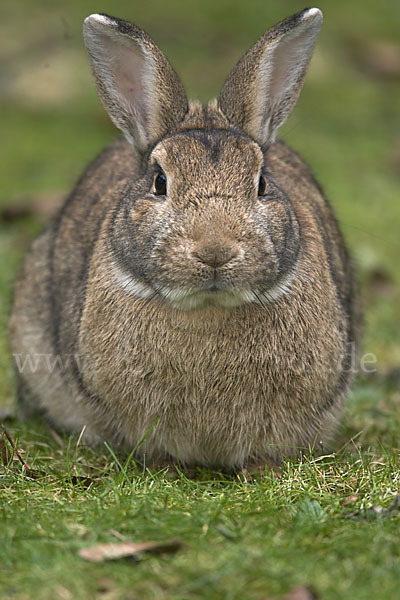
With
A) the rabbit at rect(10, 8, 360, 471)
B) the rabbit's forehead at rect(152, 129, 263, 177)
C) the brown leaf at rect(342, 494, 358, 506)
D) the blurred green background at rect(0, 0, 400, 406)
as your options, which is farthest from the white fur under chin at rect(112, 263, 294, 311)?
the blurred green background at rect(0, 0, 400, 406)

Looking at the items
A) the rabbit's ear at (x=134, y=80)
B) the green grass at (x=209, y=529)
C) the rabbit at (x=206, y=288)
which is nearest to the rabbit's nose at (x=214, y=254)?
the rabbit at (x=206, y=288)

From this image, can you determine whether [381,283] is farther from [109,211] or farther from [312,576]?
[312,576]

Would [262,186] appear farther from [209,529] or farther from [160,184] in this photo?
[209,529]

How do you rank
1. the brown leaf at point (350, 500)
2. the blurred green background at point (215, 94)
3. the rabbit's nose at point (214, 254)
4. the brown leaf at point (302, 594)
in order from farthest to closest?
the blurred green background at point (215, 94), the brown leaf at point (350, 500), the rabbit's nose at point (214, 254), the brown leaf at point (302, 594)

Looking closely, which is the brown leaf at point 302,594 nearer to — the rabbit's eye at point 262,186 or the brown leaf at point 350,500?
the brown leaf at point 350,500

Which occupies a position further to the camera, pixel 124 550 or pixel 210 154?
pixel 210 154

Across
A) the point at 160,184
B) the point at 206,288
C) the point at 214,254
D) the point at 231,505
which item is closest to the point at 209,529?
the point at 231,505
